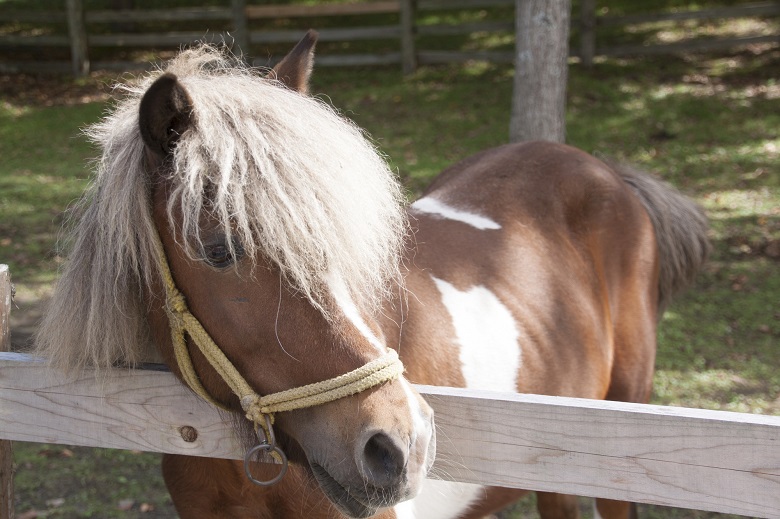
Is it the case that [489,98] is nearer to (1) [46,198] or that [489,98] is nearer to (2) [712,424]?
(1) [46,198]

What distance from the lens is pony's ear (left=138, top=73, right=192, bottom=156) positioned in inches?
61.2

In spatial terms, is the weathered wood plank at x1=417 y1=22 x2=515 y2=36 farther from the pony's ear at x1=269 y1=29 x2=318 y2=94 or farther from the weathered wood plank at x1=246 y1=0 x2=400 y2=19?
the pony's ear at x1=269 y1=29 x2=318 y2=94

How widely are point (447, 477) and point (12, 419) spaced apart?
112 cm

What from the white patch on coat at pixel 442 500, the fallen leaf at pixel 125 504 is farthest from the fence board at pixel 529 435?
the fallen leaf at pixel 125 504

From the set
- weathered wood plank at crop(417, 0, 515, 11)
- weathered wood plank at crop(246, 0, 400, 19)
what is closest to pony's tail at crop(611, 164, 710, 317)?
weathered wood plank at crop(417, 0, 515, 11)

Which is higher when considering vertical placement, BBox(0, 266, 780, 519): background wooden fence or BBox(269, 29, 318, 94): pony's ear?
BBox(269, 29, 318, 94): pony's ear

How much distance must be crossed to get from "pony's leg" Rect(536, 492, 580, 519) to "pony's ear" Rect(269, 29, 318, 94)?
218 cm

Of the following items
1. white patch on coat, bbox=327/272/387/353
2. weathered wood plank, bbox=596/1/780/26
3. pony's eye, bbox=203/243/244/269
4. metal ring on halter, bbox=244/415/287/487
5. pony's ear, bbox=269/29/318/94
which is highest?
pony's ear, bbox=269/29/318/94

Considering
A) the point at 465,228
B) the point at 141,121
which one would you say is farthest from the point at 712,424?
the point at 465,228

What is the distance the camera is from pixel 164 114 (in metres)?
1.62

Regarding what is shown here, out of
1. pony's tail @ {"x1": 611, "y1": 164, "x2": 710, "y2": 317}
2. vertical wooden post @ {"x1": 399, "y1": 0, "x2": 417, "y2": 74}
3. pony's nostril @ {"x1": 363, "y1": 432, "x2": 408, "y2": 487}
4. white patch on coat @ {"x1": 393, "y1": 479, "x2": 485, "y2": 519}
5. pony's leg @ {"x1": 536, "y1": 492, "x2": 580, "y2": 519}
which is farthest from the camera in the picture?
vertical wooden post @ {"x1": 399, "y1": 0, "x2": 417, "y2": 74}

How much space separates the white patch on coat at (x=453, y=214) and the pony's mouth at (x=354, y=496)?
157 cm

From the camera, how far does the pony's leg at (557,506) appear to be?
3391 millimetres

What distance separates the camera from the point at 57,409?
192 cm
